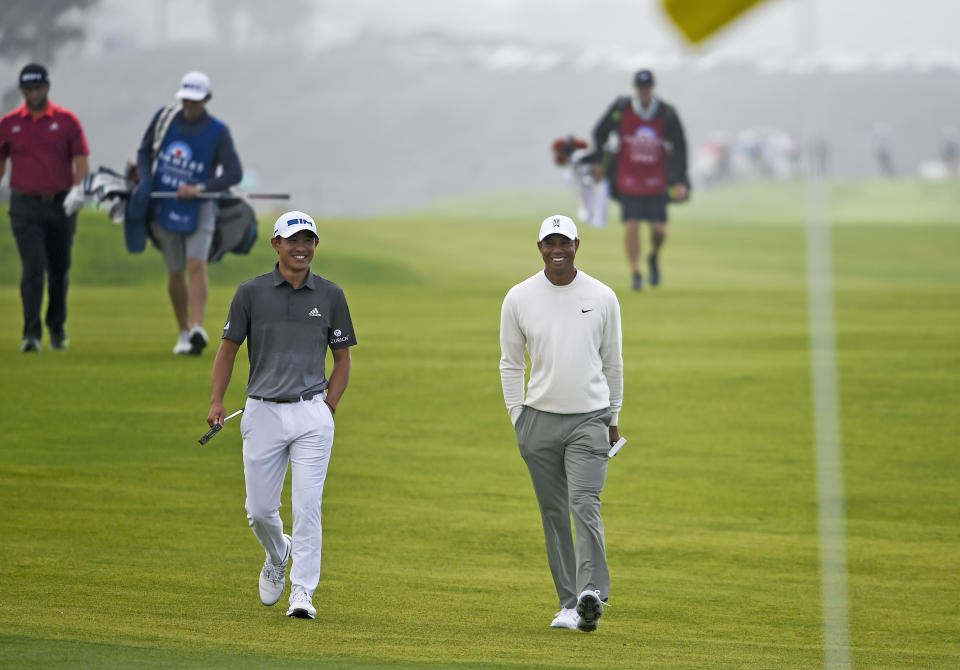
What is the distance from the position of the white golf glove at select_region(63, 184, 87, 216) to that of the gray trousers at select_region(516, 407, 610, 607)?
786cm

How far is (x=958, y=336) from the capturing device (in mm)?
18812

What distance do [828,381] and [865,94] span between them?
127428 mm

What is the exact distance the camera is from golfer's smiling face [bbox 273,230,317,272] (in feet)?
26.5

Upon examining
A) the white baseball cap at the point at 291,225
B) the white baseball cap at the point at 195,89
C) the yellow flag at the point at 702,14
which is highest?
the white baseball cap at the point at 195,89

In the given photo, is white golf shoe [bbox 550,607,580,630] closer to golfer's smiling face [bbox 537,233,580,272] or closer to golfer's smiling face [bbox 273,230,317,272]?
golfer's smiling face [bbox 537,233,580,272]

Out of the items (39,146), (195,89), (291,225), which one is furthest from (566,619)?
(39,146)

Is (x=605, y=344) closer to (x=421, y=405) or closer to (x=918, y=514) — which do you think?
(x=918, y=514)

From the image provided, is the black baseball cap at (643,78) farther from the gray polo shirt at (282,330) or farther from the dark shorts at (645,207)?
the gray polo shirt at (282,330)

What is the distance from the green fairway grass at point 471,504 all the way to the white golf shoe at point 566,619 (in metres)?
0.15

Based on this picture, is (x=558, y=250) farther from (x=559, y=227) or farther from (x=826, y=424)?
(x=826, y=424)

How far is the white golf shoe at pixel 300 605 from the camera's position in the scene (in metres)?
7.96

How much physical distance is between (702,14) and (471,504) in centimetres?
566

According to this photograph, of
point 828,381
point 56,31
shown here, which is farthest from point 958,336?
point 56,31

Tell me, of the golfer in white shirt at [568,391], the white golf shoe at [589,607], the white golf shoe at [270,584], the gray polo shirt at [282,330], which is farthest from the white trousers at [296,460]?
the white golf shoe at [589,607]
